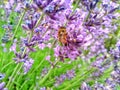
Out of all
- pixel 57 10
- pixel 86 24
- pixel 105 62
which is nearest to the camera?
pixel 57 10

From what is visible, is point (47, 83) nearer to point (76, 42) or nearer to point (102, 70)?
point (102, 70)

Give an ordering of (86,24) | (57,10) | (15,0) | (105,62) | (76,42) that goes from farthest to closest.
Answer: (15,0), (105,62), (86,24), (57,10), (76,42)

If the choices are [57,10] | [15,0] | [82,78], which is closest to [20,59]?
[57,10]

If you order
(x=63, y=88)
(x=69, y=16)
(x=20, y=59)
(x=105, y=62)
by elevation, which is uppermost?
(x=69, y=16)

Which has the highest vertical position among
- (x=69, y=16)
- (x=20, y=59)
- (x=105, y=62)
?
(x=69, y=16)

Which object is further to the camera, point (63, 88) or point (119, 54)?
point (63, 88)

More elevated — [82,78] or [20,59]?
[20,59]

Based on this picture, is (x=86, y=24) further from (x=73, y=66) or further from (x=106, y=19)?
(x=73, y=66)

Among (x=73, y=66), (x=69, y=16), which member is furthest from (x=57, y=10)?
(x=73, y=66)

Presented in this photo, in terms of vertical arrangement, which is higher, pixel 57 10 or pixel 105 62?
pixel 57 10
